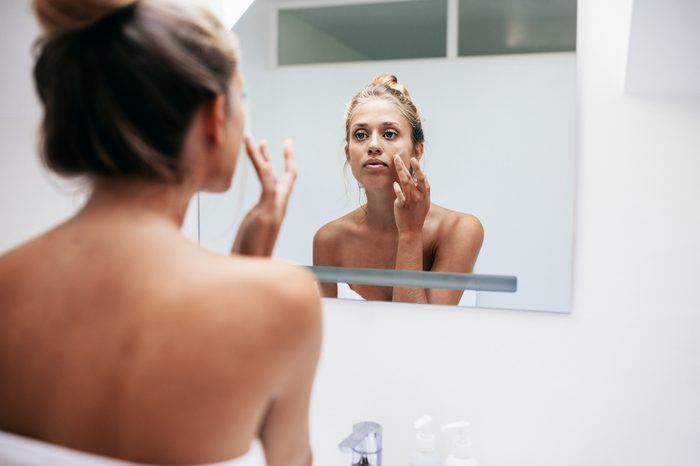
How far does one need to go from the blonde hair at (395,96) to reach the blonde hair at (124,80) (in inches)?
26.0

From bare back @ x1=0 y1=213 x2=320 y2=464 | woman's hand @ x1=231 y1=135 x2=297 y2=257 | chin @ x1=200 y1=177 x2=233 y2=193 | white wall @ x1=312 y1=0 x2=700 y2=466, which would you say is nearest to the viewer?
bare back @ x1=0 y1=213 x2=320 y2=464

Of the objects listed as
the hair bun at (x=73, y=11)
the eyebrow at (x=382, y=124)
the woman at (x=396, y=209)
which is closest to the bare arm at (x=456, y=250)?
the woman at (x=396, y=209)

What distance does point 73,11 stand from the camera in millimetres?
548

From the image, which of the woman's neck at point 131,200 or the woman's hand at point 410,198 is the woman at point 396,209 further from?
the woman's neck at point 131,200

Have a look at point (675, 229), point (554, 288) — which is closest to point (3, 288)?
point (554, 288)

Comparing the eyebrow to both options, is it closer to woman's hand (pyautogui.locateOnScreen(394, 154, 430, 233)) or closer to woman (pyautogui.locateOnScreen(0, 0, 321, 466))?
woman's hand (pyautogui.locateOnScreen(394, 154, 430, 233))

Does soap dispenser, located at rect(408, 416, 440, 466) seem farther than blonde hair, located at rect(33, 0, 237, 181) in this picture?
Yes

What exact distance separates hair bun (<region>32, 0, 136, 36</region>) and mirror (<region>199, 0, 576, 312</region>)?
0.72 meters

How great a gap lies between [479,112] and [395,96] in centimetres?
16

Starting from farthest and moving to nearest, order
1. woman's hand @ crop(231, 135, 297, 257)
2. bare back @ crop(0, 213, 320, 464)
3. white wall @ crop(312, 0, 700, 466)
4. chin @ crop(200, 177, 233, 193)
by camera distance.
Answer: white wall @ crop(312, 0, 700, 466) < woman's hand @ crop(231, 135, 297, 257) < chin @ crop(200, 177, 233, 193) < bare back @ crop(0, 213, 320, 464)

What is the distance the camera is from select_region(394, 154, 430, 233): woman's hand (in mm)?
1195

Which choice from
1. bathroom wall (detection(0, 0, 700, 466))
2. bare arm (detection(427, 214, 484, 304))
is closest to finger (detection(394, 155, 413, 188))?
bare arm (detection(427, 214, 484, 304))

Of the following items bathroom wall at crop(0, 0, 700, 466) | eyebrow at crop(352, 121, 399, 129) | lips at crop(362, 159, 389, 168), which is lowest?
bathroom wall at crop(0, 0, 700, 466)

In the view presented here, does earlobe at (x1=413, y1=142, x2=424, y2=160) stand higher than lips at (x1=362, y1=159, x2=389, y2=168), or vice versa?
earlobe at (x1=413, y1=142, x2=424, y2=160)
